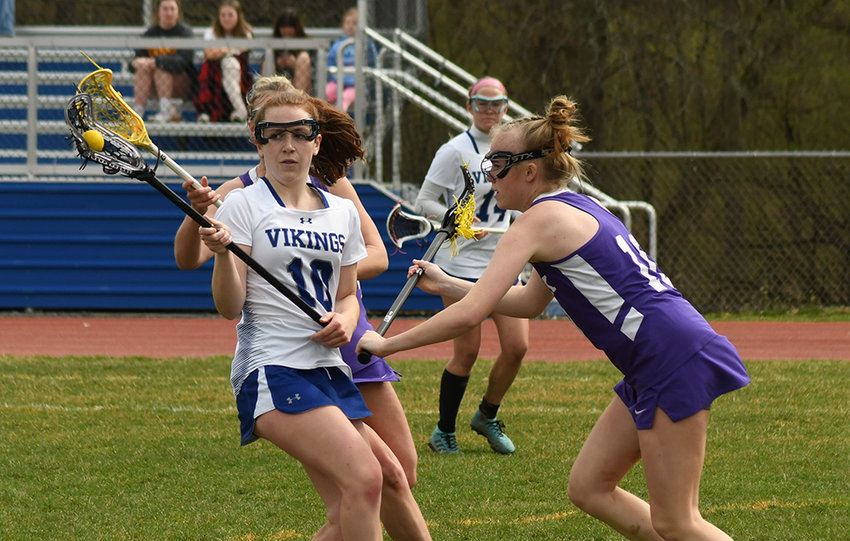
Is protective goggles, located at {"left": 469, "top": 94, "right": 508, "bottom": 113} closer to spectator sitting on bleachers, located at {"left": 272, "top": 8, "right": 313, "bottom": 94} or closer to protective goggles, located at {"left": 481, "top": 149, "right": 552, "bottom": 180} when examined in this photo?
protective goggles, located at {"left": 481, "top": 149, "right": 552, "bottom": 180}

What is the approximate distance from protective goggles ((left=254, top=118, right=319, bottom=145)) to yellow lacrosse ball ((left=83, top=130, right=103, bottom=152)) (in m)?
0.58

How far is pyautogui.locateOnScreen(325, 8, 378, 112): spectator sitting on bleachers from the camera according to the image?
14461 millimetres

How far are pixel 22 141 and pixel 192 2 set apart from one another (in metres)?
5.41

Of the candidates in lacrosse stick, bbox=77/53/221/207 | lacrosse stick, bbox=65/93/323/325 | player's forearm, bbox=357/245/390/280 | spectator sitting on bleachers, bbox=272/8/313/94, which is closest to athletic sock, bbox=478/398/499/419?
player's forearm, bbox=357/245/390/280

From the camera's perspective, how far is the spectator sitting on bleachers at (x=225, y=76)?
1422 centimetres

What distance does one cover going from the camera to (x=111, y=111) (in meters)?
4.21

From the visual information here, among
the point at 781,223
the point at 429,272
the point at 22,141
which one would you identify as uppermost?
the point at 429,272

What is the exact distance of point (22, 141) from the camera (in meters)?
15.9

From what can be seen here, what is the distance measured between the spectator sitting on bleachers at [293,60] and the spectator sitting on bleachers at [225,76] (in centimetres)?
37

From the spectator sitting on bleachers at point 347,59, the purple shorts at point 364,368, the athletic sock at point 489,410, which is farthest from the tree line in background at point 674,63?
the purple shorts at point 364,368

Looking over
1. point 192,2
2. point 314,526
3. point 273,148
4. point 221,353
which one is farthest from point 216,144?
point 273,148

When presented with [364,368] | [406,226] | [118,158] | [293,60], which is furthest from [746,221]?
[118,158]

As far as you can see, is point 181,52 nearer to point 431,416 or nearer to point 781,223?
point 431,416

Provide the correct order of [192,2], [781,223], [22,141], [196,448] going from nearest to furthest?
[196,448]
[22,141]
[781,223]
[192,2]
